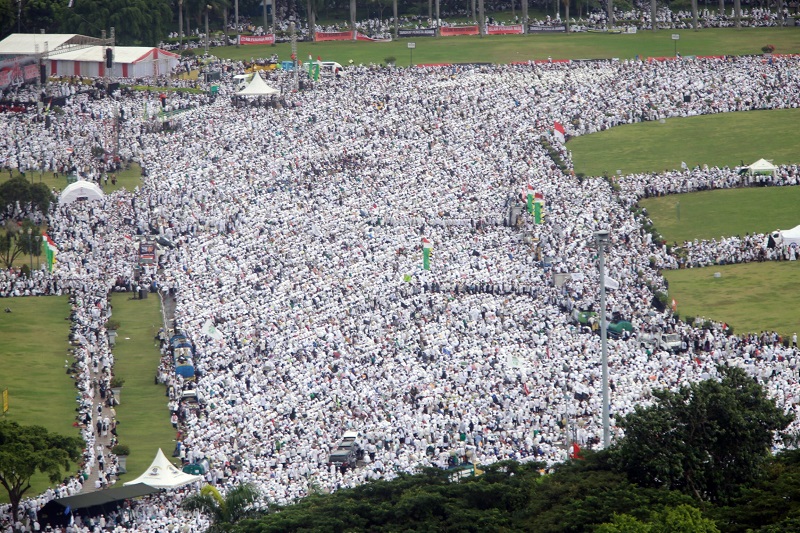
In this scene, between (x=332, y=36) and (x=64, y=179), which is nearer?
(x=64, y=179)

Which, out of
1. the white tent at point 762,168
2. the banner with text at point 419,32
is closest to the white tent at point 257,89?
the banner with text at point 419,32

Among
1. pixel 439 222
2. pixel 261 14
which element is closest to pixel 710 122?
pixel 439 222

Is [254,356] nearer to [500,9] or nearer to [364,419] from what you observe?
[364,419]

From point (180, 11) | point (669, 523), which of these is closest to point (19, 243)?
point (669, 523)

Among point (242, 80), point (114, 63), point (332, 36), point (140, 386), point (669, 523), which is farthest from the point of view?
point (332, 36)

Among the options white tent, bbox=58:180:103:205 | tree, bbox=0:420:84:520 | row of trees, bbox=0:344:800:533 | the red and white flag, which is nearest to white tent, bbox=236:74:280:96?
the red and white flag

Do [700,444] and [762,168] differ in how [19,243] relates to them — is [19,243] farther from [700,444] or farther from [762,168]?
[700,444]

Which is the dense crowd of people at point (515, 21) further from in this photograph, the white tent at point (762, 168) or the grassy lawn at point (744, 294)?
the grassy lawn at point (744, 294)
